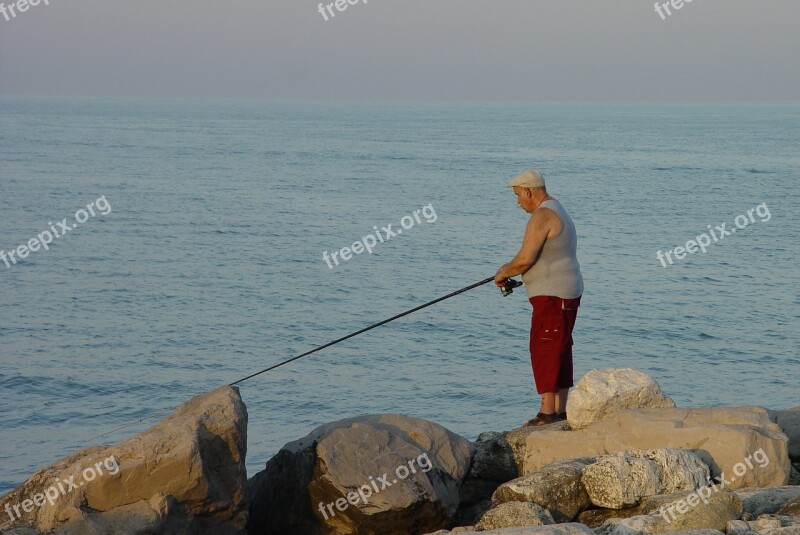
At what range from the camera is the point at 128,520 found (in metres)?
6.09

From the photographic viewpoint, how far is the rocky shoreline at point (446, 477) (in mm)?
6133

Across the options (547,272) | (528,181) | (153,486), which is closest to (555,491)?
(547,272)

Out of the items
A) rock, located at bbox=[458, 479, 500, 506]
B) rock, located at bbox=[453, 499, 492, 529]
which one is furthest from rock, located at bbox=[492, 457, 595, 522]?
rock, located at bbox=[458, 479, 500, 506]

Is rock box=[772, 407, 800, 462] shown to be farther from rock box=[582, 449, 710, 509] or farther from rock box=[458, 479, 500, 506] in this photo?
rock box=[458, 479, 500, 506]

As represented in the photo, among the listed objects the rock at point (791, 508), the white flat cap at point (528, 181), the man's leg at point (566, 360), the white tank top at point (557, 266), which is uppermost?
the white flat cap at point (528, 181)

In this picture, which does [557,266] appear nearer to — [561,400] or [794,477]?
[561,400]

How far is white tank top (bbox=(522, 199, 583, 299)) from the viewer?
7625 millimetres

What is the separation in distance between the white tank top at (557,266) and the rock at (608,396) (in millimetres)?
663

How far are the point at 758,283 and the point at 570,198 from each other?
14.2 m

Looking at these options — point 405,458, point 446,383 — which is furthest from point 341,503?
point 446,383

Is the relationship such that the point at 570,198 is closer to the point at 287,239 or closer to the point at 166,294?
the point at 287,239

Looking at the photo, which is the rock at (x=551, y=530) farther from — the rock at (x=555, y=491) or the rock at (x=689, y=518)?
the rock at (x=555, y=491)

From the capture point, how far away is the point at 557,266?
767cm

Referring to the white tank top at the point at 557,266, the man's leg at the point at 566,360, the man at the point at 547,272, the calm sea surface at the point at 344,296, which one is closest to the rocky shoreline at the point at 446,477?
the man's leg at the point at 566,360
